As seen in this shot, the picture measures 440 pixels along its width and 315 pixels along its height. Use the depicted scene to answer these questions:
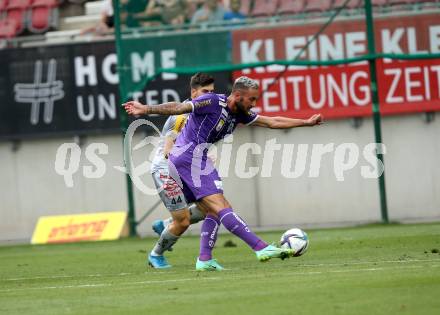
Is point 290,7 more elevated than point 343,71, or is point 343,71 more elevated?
point 290,7

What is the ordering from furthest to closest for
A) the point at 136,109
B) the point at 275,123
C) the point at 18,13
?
the point at 18,13 → the point at 275,123 → the point at 136,109

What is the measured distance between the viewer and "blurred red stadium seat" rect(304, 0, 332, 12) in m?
22.1

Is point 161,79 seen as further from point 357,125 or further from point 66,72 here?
point 357,125

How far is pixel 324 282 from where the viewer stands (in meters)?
11.0

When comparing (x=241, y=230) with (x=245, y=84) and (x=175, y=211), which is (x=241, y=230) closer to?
(x=175, y=211)

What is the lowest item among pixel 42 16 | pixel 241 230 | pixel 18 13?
pixel 241 230

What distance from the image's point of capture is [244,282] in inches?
449

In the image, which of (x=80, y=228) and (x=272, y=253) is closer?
(x=272, y=253)

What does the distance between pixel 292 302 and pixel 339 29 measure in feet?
42.2

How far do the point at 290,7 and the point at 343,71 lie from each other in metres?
1.60

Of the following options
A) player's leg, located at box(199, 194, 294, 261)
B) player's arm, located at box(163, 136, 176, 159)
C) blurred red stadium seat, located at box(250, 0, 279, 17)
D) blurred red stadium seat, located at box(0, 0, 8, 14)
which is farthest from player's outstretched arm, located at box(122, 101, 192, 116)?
blurred red stadium seat, located at box(0, 0, 8, 14)

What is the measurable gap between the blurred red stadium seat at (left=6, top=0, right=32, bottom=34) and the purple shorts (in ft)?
46.5

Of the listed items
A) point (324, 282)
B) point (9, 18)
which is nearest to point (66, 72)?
point (9, 18)

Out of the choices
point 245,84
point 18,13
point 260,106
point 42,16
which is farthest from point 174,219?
point 18,13
